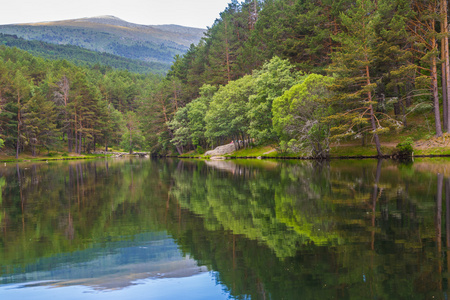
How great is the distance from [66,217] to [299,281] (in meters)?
10.5

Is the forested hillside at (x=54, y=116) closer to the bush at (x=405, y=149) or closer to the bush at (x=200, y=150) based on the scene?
the bush at (x=200, y=150)

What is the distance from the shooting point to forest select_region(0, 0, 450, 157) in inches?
1737

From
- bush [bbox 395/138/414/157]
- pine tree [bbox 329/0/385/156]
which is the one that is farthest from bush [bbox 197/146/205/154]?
bush [bbox 395/138/414/157]

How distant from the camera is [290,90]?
50.8m

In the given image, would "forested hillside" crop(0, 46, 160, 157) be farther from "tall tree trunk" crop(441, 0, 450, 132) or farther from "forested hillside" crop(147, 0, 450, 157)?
"tall tree trunk" crop(441, 0, 450, 132)

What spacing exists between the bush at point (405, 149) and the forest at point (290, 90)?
1952 mm

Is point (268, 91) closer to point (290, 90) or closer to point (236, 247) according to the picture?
point (290, 90)

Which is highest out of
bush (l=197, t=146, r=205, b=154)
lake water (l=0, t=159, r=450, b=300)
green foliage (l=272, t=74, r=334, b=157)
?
green foliage (l=272, t=74, r=334, b=157)

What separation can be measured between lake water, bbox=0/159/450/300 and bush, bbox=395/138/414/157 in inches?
1068

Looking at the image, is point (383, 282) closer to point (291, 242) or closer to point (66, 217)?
point (291, 242)

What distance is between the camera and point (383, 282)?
695cm

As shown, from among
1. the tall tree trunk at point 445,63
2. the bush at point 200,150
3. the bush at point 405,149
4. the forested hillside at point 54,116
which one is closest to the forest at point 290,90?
the tall tree trunk at point 445,63

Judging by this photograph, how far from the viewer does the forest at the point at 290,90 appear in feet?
145

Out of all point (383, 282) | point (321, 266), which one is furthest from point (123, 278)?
point (383, 282)
